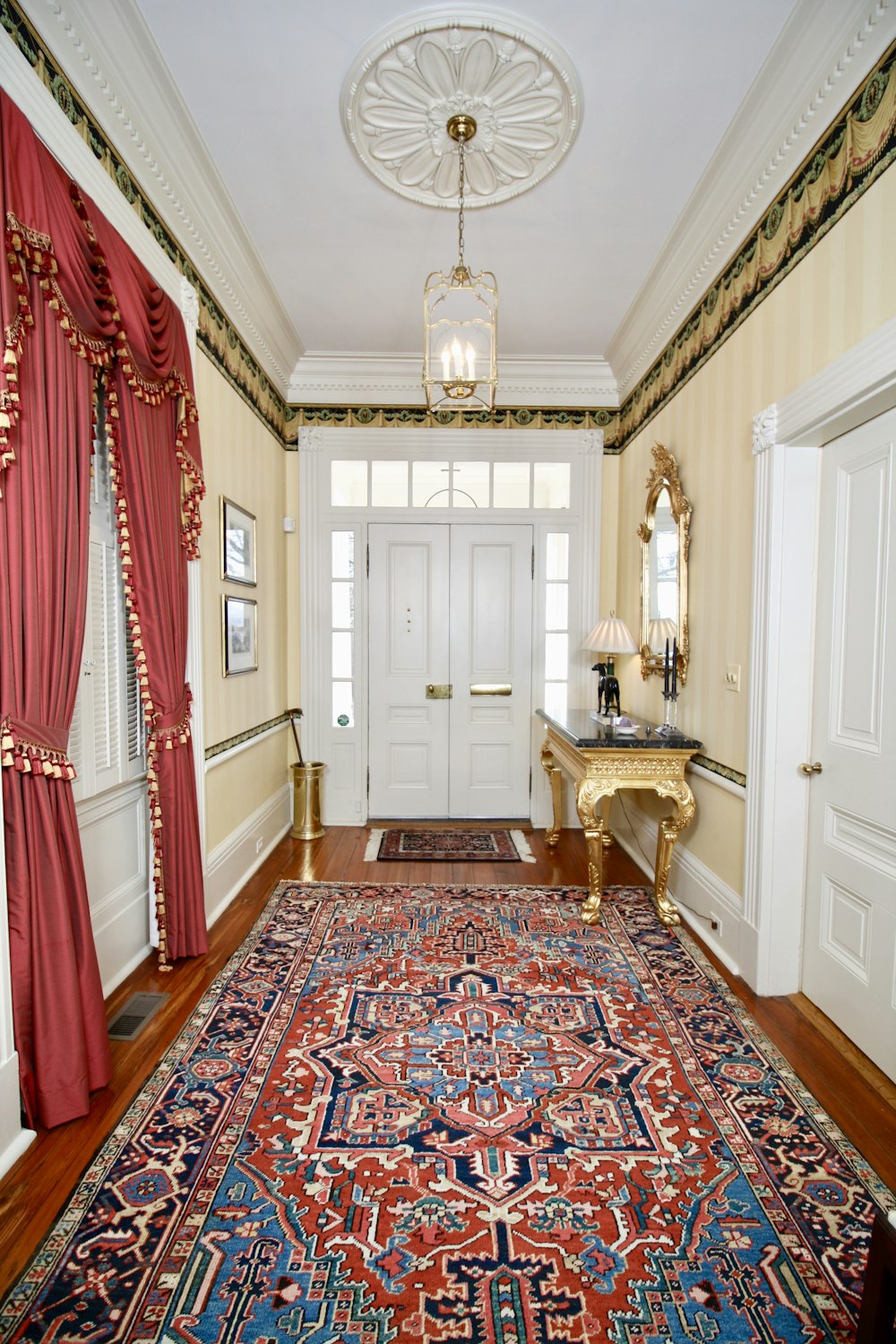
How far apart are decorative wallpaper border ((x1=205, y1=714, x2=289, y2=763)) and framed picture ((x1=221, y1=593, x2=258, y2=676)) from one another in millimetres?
360

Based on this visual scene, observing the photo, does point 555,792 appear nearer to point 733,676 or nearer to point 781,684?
point 733,676

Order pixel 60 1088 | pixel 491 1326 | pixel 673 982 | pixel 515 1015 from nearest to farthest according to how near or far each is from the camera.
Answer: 1. pixel 491 1326
2. pixel 60 1088
3. pixel 515 1015
4. pixel 673 982

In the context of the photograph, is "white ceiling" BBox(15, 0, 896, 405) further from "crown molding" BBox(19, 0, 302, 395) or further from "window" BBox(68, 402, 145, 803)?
"window" BBox(68, 402, 145, 803)

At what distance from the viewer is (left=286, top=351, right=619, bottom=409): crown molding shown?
470cm

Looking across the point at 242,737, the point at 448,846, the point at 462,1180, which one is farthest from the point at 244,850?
the point at 462,1180

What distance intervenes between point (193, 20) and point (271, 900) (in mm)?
3511

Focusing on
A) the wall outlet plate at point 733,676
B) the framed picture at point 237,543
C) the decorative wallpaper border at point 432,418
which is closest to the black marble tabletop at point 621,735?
the wall outlet plate at point 733,676

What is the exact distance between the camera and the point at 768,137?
2.45m

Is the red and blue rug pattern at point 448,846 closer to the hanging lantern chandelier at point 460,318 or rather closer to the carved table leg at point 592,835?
the carved table leg at point 592,835

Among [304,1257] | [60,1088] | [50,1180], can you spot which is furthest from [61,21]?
[304,1257]

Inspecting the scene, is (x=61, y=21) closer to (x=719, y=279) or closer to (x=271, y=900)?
(x=719, y=279)

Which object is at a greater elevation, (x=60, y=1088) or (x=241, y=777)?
(x=241, y=777)

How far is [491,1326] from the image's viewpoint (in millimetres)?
1340

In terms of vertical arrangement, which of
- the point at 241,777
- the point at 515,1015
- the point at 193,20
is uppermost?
the point at 193,20
